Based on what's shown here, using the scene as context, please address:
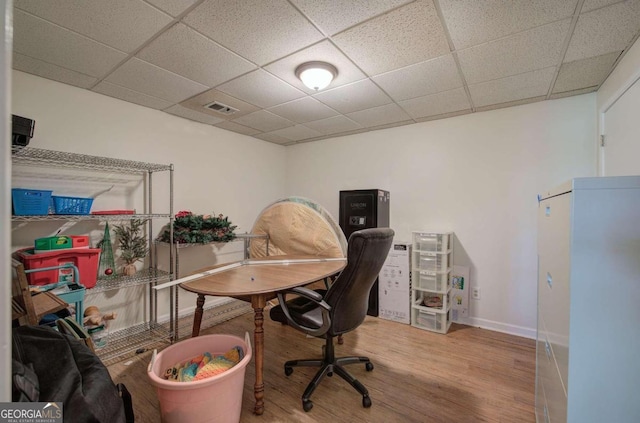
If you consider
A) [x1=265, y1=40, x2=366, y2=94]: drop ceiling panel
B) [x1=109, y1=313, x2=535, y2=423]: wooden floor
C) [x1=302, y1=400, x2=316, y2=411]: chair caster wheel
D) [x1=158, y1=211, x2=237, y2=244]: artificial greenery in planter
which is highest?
[x1=265, y1=40, x2=366, y2=94]: drop ceiling panel

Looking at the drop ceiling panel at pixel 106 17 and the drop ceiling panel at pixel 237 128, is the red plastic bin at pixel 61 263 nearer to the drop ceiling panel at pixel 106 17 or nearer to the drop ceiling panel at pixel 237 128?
the drop ceiling panel at pixel 106 17

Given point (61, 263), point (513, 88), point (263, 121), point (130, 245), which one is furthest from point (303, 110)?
point (61, 263)

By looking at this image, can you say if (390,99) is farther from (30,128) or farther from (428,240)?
(30,128)

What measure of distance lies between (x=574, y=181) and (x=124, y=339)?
343 cm

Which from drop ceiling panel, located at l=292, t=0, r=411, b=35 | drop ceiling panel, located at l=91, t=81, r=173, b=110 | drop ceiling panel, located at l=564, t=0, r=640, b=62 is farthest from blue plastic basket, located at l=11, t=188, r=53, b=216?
drop ceiling panel, located at l=564, t=0, r=640, b=62

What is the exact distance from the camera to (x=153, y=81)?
2.31 metres

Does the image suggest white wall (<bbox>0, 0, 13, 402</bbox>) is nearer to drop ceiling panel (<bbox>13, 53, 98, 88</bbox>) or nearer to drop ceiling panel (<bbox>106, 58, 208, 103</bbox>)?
drop ceiling panel (<bbox>106, 58, 208, 103</bbox>)

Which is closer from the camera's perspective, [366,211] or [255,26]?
[255,26]

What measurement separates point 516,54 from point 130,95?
128 inches

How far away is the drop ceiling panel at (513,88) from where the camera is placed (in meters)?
2.17

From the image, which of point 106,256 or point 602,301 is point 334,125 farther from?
point 602,301

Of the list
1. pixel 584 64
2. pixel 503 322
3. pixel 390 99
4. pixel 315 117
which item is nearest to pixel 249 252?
pixel 315 117

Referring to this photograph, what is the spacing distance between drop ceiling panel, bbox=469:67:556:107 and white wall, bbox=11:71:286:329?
2920mm

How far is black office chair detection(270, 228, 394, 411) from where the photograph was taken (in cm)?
160
